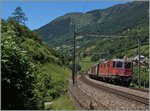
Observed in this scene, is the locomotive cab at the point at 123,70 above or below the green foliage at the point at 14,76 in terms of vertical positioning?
above

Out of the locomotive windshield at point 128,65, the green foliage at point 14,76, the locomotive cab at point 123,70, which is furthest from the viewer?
the locomotive windshield at point 128,65

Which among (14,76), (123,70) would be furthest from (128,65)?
(14,76)

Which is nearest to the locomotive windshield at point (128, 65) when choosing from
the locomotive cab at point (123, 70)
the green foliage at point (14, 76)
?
the locomotive cab at point (123, 70)

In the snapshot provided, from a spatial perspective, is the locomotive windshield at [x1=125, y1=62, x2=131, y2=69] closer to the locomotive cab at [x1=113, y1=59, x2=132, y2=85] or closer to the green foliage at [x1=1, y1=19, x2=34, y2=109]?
the locomotive cab at [x1=113, y1=59, x2=132, y2=85]

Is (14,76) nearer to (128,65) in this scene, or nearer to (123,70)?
(123,70)

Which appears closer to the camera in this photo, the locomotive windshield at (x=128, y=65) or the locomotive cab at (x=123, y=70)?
the locomotive cab at (x=123, y=70)

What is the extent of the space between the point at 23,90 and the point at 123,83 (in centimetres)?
3119

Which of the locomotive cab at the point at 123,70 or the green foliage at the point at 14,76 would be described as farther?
the locomotive cab at the point at 123,70

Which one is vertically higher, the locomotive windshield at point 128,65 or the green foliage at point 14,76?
the locomotive windshield at point 128,65

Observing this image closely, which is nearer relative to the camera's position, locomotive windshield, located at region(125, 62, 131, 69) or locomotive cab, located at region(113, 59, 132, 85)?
locomotive cab, located at region(113, 59, 132, 85)

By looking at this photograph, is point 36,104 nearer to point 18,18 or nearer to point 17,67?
point 17,67

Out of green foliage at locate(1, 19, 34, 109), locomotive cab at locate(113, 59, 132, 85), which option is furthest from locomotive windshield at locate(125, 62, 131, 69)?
green foliage at locate(1, 19, 34, 109)

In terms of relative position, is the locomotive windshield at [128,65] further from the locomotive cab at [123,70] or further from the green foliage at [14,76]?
the green foliage at [14,76]

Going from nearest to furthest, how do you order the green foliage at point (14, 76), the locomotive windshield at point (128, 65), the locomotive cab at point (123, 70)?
the green foliage at point (14, 76) < the locomotive cab at point (123, 70) < the locomotive windshield at point (128, 65)
